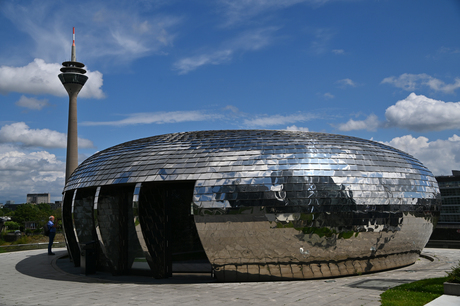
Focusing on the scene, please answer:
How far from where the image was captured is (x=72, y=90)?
175 ft

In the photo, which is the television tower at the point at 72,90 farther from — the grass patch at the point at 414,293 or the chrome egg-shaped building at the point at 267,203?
the grass patch at the point at 414,293

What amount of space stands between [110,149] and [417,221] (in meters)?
16.0

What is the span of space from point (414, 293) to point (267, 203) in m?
5.79

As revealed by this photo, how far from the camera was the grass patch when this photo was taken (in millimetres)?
10727

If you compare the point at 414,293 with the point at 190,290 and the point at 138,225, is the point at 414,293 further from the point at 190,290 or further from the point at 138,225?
the point at 138,225

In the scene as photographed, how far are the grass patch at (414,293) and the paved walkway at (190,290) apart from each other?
15.0 inches

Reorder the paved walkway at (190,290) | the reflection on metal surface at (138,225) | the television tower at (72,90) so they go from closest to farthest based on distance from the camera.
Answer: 1. the paved walkway at (190,290)
2. the reflection on metal surface at (138,225)
3. the television tower at (72,90)

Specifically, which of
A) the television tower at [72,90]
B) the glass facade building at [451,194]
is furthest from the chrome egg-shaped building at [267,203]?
the glass facade building at [451,194]

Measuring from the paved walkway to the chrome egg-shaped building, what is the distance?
2.94 ft

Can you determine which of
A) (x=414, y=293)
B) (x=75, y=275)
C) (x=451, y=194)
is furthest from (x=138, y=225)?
(x=451, y=194)

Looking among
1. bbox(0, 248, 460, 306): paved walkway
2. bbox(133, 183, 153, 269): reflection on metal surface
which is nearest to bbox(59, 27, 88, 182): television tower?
bbox(0, 248, 460, 306): paved walkway

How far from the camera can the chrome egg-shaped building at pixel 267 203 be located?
14875 mm

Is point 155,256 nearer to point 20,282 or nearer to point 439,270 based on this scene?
point 20,282

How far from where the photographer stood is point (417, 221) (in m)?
17.4
